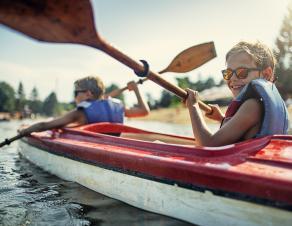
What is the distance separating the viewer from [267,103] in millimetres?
2500

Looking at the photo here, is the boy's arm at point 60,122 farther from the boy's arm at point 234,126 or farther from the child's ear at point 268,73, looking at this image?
the child's ear at point 268,73

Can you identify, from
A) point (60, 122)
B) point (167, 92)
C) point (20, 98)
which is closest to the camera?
point (60, 122)

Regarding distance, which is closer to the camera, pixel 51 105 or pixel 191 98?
pixel 191 98

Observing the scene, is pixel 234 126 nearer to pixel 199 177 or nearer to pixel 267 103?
pixel 267 103

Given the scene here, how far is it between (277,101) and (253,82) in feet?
0.79

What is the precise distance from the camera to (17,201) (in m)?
3.41

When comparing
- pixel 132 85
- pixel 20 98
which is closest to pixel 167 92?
pixel 20 98

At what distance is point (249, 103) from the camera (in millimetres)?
2541

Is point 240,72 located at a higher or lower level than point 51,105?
higher

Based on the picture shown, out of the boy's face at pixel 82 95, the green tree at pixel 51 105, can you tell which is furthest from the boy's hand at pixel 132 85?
the green tree at pixel 51 105

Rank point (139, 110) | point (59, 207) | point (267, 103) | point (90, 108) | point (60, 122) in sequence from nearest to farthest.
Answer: point (267, 103), point (59, 207), point (60, 122), point (90, 108), point (139, 110)

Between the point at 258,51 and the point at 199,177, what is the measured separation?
1.14 meters

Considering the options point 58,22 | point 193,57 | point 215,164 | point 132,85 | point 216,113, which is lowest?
point 215,164

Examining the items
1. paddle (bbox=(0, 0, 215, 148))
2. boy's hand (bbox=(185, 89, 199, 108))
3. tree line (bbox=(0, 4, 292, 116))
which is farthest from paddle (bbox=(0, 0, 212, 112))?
tree line (bbox=(0, 4, 292, 116))
